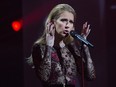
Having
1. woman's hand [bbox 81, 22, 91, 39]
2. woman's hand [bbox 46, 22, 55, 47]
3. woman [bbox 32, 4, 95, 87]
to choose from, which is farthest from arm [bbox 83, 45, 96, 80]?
woman's hand [bbox 46, 22, 55, 47]

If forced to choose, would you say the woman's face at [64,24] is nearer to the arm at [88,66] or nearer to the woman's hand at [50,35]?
the woman's hand at [50,35]

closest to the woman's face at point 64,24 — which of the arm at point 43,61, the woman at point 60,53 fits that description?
the woman at point 60,53

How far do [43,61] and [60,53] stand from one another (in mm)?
251

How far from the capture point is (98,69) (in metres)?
4.43

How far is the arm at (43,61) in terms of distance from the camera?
14.1 ft

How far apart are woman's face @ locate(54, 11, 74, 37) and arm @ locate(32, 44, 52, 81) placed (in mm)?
255

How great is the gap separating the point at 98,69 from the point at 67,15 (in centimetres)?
76

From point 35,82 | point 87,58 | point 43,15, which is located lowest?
point 35,82

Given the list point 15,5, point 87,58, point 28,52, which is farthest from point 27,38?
point 87,58

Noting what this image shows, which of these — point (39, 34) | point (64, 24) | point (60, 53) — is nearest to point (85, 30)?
point (64, 24)

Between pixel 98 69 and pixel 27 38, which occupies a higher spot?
pixel 27 38

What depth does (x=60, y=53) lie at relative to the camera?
4426mm

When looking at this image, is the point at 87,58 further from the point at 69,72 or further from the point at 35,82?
the point at 35,82

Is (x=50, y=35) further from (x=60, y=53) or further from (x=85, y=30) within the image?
(x=85, y=30)
